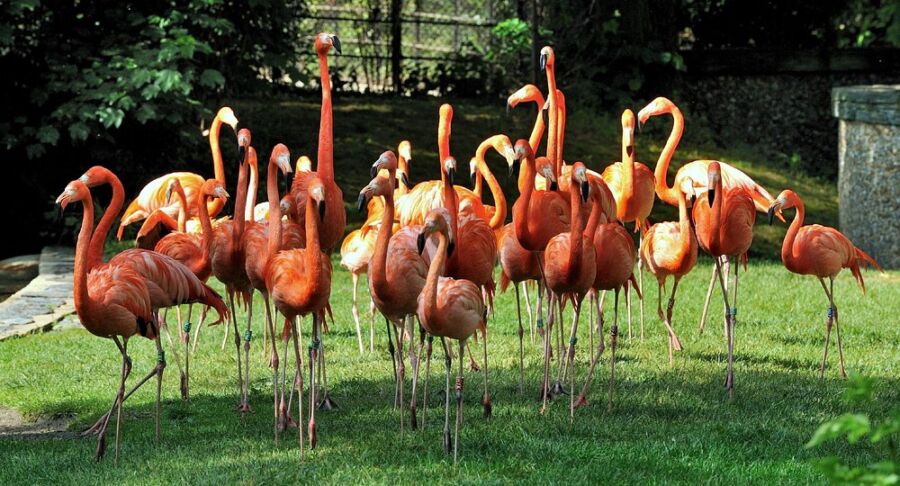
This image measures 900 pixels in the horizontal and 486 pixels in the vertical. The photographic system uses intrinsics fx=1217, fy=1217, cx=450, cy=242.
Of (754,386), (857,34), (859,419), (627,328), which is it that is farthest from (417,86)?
(859,419)

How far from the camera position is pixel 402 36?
16.9 meters

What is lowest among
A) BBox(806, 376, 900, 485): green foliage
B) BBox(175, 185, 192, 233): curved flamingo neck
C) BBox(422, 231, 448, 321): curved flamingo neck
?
BBox(806, 376, 900, 485): green foliage

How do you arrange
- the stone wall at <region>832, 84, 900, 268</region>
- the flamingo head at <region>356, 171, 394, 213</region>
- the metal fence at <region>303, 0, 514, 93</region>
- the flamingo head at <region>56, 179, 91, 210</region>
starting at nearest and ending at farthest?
the flamingo head at <region>356, 171, 394, 213</region> < the flamingo head at <region>56, 179, 91, 210</region> < the stone wall at <region>832, 84, 900, 268</region> < the metal fence at <region>303, 0, 514, 93</region>

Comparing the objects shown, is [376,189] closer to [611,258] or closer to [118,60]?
[611,258]

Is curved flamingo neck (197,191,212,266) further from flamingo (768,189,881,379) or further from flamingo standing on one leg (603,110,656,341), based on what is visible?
flamingo (768,189,881,379)

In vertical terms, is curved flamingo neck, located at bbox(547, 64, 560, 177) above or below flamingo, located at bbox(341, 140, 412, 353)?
above

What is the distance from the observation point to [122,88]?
11.0 metres

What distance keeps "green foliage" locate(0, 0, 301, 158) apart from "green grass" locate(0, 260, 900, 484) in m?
2.94

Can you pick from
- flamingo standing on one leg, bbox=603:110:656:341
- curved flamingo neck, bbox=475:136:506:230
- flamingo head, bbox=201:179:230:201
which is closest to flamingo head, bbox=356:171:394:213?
flamingo head, bbox=201:179:230:201

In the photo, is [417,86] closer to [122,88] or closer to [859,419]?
[122,88]

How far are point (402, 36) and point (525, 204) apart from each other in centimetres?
1097

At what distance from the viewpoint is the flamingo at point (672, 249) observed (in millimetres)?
7199

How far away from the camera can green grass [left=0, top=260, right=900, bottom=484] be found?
16.8 ft

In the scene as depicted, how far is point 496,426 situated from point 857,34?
43.1ft
